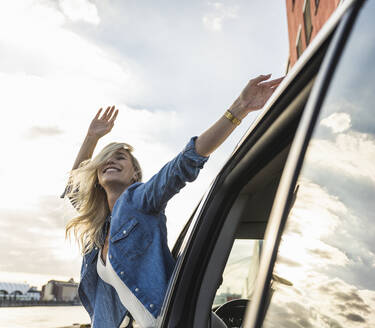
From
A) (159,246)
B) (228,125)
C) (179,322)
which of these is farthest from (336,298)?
(159,246)

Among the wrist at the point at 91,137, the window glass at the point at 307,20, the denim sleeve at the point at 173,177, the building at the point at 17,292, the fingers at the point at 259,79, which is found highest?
the window glass at the point at 307,20

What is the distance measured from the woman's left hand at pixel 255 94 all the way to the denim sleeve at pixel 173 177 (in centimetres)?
35

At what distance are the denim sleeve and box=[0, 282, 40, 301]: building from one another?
94.0 meters

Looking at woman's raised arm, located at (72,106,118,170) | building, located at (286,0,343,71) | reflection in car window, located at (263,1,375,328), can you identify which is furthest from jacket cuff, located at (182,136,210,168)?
building, located at (286,0,343,71)

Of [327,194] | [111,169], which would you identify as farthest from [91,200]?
[327,194]

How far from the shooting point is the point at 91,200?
3.67m

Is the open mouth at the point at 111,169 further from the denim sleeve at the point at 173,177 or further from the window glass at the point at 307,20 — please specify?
the window glass at the point at 307,20

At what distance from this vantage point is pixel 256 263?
6.42 feet

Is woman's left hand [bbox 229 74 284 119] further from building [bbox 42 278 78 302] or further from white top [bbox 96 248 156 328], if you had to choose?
building [bbox 42 278 78 302]

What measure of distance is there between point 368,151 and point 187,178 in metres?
1.52

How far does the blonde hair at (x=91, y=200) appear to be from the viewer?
10.5 ft

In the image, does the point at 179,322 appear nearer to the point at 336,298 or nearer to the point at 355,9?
the point at 336,298

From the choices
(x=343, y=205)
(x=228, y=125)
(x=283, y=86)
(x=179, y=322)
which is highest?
(x=228, y=125)

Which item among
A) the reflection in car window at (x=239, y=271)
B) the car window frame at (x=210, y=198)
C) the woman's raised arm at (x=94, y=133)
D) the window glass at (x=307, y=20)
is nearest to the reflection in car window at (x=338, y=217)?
the car window frame at (x=210, y=198)
